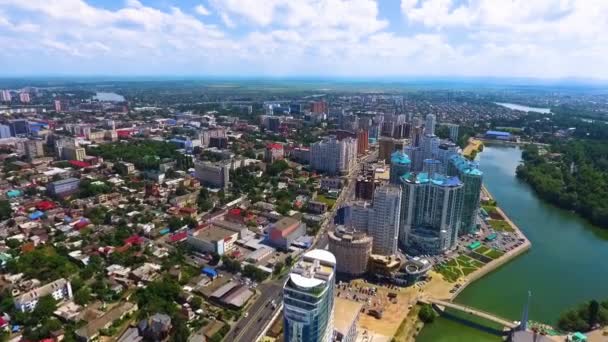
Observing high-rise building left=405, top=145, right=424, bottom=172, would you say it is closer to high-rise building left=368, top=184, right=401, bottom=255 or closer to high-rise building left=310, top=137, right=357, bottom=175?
high-rise building left=310, top=137, right=357, bottom=175

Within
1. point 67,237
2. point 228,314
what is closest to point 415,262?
point 228,314

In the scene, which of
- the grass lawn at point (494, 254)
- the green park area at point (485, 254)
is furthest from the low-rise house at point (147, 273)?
the grass lawn at point (494, 254)

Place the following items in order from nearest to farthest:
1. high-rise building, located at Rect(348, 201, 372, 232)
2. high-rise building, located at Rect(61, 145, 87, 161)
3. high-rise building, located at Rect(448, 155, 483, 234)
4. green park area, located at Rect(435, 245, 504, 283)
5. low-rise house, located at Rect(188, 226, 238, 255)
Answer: green park area, located at Rect(435, 245, 504, 283), high-rise building, located at Rect(348, 201, 372, 232), low-rise house, located at Rect(188, 226, 238, 255), high-rise building, located at Rect(448, 155, 483, 234), high-rise building, located at Rect(61, 145, 87, 161)

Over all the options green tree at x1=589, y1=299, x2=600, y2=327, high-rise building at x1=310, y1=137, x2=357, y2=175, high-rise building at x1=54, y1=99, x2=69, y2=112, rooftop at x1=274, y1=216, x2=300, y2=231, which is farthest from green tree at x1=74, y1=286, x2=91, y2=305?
high-rise building at x1=54, y1=99, x2=69, y2=112

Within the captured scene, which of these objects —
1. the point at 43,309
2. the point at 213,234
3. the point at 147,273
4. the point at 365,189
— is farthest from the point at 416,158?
the point at 43,309

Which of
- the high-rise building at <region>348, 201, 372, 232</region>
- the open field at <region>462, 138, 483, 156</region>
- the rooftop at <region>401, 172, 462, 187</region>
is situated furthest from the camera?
the open field at <region>462, 138, 483, 156</region>

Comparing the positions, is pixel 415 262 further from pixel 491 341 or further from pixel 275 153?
pixel 275 153
